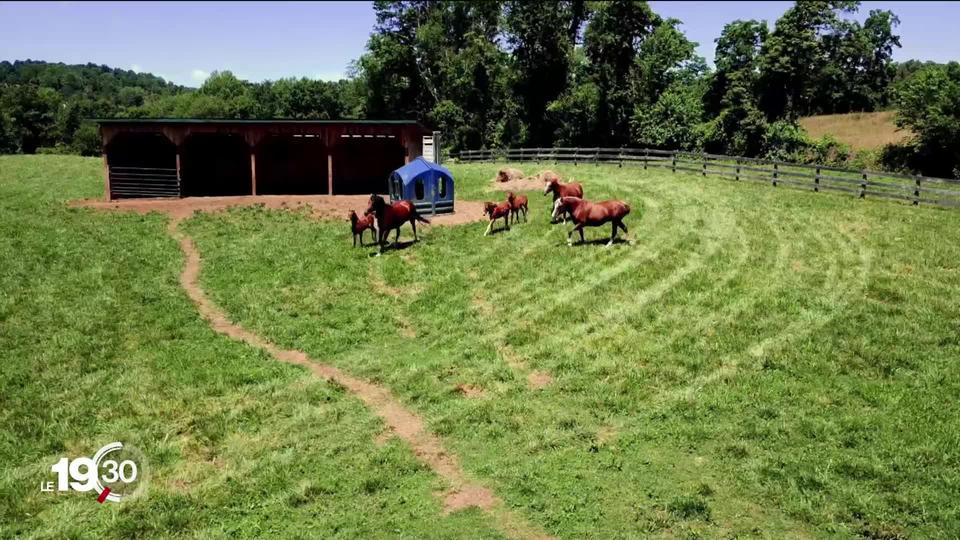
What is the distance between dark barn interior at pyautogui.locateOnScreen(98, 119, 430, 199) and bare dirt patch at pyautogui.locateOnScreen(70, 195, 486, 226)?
1.09 m

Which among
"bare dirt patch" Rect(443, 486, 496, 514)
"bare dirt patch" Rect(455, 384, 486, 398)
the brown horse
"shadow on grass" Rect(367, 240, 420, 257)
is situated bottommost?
"bare dirt patch" Rect(443, 486, 496, 514)

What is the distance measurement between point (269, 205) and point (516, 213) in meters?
12.0

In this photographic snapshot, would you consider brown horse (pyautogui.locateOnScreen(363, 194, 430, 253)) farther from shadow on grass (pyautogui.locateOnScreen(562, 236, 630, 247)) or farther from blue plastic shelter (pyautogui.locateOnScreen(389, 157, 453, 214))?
shadow on grass (pyautogui.locateOnScreen(562, 236, 630, 247))

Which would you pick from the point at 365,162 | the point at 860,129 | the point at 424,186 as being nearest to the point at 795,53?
the point at 860,129

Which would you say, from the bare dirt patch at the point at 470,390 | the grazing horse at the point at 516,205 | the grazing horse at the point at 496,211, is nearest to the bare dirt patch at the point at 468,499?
the bare dirt patch at the point at 470,390

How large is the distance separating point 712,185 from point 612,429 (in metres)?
22.5

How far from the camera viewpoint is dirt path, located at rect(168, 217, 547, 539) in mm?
7215

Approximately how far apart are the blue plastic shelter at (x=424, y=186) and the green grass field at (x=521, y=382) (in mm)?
4499

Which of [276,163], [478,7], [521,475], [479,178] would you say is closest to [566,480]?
[521,475]

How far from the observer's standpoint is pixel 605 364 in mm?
10922

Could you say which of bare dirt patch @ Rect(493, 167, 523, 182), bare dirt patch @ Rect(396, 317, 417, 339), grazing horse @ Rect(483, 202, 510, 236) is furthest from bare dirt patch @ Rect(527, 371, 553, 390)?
bare dirt patch @ Rect(493, 167, 523, 182)

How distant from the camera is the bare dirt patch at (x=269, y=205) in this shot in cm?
2506

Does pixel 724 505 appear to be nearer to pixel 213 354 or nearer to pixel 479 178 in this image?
pixel 213 354

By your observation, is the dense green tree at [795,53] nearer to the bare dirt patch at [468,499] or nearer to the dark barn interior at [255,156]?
the dark barn interior at [255,156]
